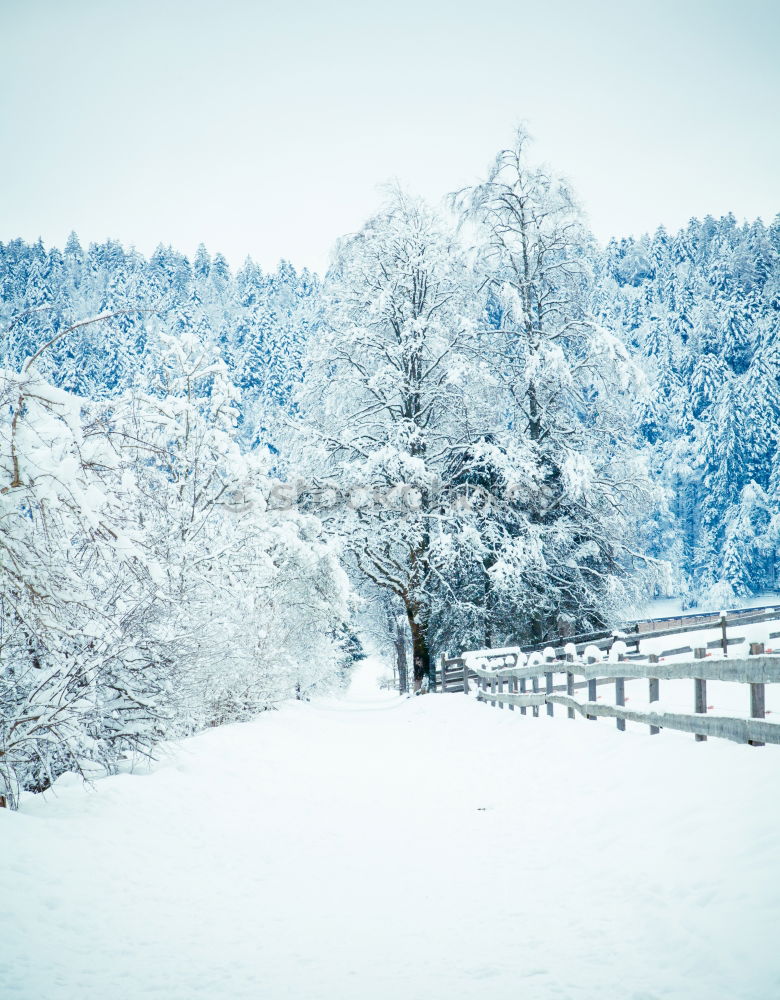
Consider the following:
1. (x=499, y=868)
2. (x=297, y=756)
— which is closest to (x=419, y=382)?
(x=297, y=756)

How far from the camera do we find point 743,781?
4.27m

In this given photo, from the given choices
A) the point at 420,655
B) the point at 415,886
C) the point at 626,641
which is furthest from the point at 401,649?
the point at 415,886

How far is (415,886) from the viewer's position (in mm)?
4715

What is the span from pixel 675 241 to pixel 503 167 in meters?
37.8

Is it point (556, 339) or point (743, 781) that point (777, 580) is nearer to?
point (556, 339)

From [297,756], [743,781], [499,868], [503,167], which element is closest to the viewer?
[743,781]

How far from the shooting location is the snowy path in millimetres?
3189

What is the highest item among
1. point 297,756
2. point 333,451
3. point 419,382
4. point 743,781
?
point 419,382

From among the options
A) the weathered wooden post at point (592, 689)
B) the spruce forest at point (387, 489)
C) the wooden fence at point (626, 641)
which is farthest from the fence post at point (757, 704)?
the wooden fence at point (626, 641)

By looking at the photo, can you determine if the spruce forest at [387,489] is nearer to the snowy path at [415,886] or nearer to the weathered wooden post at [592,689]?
the snowy path at [415,886]

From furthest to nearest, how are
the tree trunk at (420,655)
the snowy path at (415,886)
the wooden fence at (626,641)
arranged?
the tree trunk at (420,655), the wooden fence at (626,641), the snowy path at (415,886)

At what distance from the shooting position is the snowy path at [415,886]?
319 cm

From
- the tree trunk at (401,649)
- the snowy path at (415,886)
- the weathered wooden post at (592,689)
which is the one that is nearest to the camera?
the snowy path at (415,886)

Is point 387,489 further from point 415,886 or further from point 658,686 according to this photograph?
point 415,886
